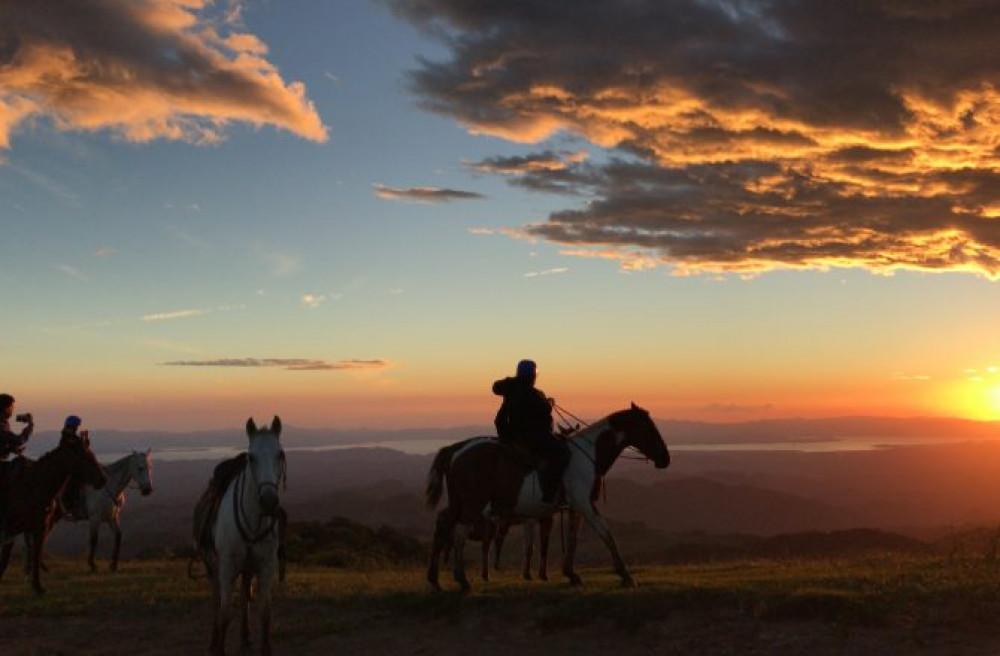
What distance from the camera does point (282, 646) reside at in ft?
40.0

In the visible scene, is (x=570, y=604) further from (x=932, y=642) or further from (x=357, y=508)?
(x=357, y=508)

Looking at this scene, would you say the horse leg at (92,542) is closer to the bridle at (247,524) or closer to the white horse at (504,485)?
the white horse at (504,485)

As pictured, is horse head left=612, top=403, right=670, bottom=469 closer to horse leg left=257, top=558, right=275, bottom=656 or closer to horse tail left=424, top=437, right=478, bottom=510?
horse tail left=424, top=437, right=478, bottom=510

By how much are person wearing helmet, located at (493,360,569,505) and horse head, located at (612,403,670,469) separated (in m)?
1.33

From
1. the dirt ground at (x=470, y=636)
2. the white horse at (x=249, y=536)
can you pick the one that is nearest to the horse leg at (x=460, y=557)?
the dirt ground at (x=470, y=636)

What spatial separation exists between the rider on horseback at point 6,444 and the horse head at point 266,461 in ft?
34.2

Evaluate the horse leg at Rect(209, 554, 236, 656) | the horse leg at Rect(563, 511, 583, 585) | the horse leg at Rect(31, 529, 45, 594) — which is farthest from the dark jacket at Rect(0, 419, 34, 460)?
the horse leg at Rect(563, 511, 583, 585)

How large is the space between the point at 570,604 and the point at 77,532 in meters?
144

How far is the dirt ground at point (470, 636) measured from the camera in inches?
392

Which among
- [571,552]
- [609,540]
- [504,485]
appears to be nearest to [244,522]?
[504,485]

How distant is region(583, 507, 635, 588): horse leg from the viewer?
540 inches

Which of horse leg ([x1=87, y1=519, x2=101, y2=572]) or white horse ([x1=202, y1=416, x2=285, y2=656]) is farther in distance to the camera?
horse leg ([x1=87, y1=519, x2=101, y2=572])

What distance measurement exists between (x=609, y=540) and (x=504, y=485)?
2.10 meters

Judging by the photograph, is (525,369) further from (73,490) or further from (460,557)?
(73,490)
